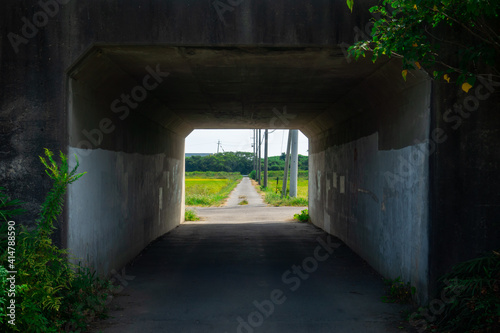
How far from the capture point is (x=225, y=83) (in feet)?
28.3

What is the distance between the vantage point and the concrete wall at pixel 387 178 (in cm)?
625

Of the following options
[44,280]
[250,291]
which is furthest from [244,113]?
[44,280]

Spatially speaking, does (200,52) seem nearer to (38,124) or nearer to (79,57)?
(79,57)

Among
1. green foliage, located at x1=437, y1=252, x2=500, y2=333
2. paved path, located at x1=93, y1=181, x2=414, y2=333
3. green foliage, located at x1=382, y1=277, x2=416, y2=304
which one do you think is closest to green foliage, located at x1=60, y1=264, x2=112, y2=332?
paved path, located at x1=93, y1=181, x2=414, y2=333

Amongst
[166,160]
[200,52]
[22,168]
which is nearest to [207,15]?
[200,52]

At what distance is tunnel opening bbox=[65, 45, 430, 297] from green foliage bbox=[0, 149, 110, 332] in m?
0.65

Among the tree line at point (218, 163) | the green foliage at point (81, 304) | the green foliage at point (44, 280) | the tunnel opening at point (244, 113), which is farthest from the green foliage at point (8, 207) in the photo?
the tree line at point (218, 163)

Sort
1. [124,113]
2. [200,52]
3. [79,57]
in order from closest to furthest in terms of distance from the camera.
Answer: [79,57] → [200,52] → [124,113]

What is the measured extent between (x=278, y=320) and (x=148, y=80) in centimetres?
479

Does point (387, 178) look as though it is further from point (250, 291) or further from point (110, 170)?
point (110, 170)

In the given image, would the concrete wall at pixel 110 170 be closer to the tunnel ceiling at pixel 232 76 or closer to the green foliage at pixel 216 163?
the tunnel ceiling at pixel 232 76

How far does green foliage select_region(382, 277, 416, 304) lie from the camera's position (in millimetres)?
6527

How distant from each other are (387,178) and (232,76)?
3247 millimetres

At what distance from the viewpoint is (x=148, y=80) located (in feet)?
26.9
